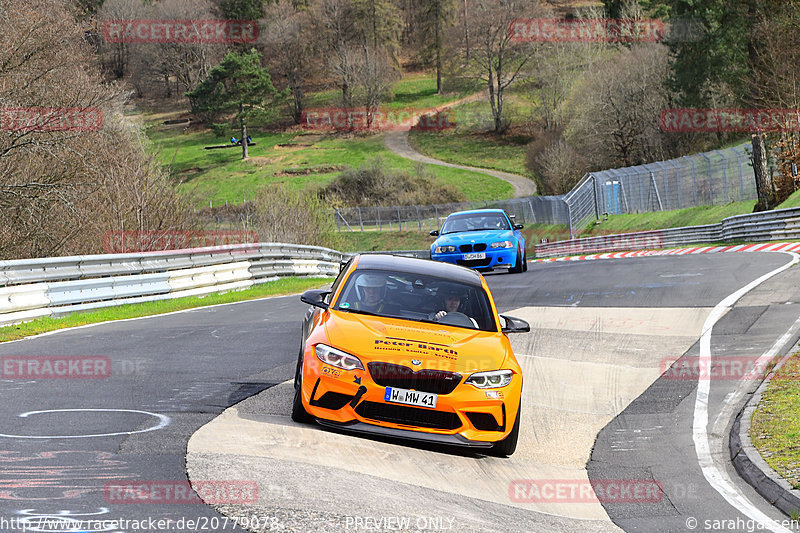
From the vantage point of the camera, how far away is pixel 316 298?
346 inches

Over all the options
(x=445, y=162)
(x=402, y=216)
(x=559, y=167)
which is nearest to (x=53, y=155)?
(x=402, y=216)

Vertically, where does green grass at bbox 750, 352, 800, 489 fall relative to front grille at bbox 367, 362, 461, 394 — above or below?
below

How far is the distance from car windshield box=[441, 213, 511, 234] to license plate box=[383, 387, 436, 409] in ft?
53.1

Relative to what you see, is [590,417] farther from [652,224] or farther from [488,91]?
[488,91]

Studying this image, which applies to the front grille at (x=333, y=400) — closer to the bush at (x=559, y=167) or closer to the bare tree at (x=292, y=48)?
the bush at (x=559, y=167)

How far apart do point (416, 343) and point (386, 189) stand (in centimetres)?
7632

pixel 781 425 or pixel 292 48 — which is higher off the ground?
pixel 292 48

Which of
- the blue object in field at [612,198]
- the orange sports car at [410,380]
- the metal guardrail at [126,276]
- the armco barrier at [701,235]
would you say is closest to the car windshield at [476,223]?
the metal guardrail at [126,276]

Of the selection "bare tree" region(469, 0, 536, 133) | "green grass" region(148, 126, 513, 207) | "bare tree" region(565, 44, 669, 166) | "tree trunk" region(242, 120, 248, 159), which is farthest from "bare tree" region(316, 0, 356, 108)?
"bare tree" region(565, 44, 669, 166)

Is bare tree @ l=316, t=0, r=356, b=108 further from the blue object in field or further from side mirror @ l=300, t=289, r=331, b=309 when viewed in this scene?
side mirror @ l=300, t=289, r=331, b=309

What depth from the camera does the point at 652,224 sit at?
46.8 meters

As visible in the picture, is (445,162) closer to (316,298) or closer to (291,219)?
(291,219)

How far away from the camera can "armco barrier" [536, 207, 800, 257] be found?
31.2 metres

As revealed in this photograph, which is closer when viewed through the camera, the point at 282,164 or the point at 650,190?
the point at 650,190
